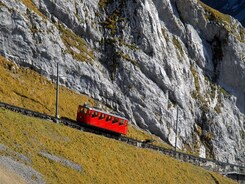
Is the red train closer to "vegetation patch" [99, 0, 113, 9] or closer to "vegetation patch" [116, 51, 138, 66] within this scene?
"vegetation patch" [116, 51, 138, 66]

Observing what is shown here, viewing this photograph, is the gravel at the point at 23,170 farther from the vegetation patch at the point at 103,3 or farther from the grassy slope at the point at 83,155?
the vegetation patch at the point at 103,3

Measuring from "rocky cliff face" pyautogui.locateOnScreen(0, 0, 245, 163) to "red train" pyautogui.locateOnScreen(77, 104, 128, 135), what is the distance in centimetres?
1287

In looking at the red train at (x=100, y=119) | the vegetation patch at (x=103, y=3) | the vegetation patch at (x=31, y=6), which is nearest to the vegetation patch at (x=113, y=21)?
the vegetation patch at (x=103, y=3)

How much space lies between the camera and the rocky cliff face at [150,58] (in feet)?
250

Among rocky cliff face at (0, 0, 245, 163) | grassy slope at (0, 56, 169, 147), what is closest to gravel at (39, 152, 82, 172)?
grassy slope at (0, 56, 169, 147)

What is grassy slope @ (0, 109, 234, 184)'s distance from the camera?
43.0 m

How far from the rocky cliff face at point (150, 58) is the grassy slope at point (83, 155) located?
68.8 ft

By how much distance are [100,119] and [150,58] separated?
29.6m

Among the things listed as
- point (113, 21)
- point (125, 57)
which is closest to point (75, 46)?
point (125, 57)

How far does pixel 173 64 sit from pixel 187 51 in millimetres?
10423

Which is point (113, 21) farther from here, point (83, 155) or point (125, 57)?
point (83, 155)

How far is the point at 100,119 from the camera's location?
2557 inches

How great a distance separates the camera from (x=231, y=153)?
102625mm

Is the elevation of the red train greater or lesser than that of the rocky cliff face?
lesser
